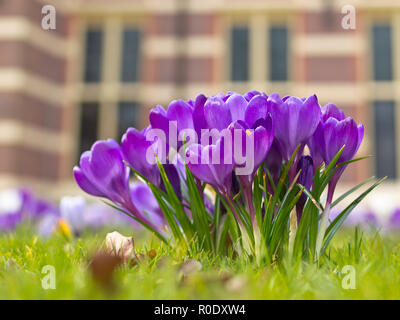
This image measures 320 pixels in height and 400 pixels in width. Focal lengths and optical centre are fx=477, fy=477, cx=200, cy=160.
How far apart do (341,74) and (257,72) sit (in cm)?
129

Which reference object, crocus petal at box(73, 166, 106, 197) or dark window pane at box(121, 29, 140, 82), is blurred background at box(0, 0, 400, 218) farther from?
crocus petal at box(73, 166, 106, 197)

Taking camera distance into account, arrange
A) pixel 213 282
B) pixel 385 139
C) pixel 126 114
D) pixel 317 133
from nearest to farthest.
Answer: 1. pixel 213 282
2. pixel 317 133
3. pixel 385 139
4. pixel 126 114

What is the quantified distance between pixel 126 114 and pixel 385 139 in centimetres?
406

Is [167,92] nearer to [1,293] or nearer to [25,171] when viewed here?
[25,171]

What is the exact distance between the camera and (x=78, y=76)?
786cm

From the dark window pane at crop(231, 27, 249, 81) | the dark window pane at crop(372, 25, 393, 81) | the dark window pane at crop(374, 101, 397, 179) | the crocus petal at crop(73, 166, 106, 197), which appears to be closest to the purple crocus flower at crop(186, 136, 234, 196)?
the crocus petal at crop(73, 166, 106, 197)

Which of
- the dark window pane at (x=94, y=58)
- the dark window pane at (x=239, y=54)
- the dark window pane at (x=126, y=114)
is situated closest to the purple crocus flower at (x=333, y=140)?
the dark window pane at (x=239, y=54)

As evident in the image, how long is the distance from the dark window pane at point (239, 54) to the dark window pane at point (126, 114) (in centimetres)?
169

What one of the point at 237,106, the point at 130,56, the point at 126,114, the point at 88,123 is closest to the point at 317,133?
the point at 237,106

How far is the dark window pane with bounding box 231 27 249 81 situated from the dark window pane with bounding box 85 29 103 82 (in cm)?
219

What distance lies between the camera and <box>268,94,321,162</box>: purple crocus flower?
723 millimetres

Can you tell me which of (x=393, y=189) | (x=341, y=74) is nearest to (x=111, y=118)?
(x=341, y=74)

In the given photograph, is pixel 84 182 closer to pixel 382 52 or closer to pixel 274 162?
pixel 274 162

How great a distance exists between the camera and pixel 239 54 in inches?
301
